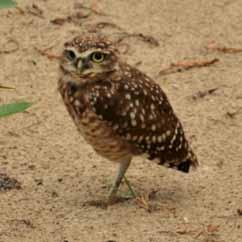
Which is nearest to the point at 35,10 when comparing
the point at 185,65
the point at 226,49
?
the point at 185,65

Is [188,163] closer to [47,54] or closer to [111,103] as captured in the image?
[111,103]

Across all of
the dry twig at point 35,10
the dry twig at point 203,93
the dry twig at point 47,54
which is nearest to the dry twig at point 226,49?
the dry twig at point 203,93

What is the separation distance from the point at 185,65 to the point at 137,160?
4.52 ft

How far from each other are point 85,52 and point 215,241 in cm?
125

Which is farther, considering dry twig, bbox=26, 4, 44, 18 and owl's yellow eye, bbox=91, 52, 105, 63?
dry twig, bbox=26, 4, 44, 18

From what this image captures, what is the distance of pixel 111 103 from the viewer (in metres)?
6.04

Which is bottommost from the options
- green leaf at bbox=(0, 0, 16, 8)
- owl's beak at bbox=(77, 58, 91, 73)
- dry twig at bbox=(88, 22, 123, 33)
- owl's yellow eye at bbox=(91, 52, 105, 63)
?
dry twig at bbox=(88, 22, 123, 33)

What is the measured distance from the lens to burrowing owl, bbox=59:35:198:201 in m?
6.03

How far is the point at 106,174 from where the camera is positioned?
6.70 meters

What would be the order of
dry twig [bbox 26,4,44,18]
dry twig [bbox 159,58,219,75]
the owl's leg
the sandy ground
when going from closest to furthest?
the sandy ground → the owl's leg → dry twig [bbox 159,58,219,75] → dry twig [bbox 26,4,44,18]

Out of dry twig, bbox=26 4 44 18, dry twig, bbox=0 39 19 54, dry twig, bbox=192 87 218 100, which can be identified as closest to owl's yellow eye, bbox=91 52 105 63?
dry twig, bbox=192 87 218 100

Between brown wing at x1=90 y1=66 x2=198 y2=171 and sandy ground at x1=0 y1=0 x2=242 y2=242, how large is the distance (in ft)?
1.08

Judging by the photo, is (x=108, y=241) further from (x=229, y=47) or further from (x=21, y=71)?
(x=229, y=47)

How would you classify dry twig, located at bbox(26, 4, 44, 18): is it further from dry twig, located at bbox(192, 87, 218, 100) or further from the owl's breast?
the owl's breast
